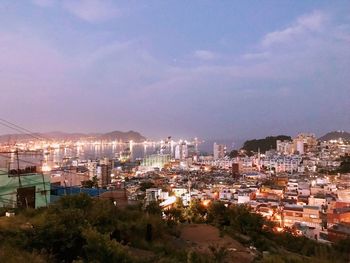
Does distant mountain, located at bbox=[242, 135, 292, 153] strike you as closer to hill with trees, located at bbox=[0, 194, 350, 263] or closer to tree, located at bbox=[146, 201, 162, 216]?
hill with trees, located at bbox=[0, 194, 350, 263]

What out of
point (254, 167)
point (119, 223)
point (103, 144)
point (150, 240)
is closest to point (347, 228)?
point (150, 240)

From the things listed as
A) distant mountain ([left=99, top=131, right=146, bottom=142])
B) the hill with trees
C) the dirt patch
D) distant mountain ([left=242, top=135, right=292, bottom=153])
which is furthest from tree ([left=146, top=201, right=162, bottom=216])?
distant mountain ([left=99, top=131, right=146, bottom=142])

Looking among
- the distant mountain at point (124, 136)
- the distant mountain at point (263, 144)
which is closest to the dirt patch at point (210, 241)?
the distant mountain at point (263, 144)

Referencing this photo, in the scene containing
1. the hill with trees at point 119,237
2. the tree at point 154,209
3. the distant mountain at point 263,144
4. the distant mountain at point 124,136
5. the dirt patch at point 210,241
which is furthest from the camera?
the distant mountain at point 124,136

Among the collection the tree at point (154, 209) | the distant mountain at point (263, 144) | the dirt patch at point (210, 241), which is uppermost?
the distant mountain at point (263, 144)

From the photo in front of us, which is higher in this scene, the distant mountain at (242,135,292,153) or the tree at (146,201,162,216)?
the distant mountain at (242,135,292,153)

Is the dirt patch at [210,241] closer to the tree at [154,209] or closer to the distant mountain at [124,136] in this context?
the tree at [154,209]

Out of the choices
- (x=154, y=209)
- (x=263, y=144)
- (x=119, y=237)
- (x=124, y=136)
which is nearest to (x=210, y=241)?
(x=154, y=209)

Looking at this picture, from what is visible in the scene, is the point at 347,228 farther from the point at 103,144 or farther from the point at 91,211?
the point at 103,144

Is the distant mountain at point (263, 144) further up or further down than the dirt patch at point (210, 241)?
further up

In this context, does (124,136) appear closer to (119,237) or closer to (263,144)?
(263,144)
